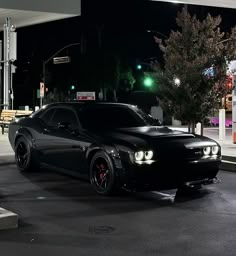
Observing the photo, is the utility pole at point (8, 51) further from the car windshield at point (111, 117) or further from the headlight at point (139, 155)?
the headlight at point (139, 155)

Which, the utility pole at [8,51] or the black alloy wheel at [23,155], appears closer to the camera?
the black alloy wheel at [23,155]

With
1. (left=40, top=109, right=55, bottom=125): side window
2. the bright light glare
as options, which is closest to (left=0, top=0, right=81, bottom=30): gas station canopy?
(left=40, top=109, right=55, bottom=125): side window

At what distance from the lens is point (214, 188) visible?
9625 mm

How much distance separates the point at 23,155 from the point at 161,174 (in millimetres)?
4102

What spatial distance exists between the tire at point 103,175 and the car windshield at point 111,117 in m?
0.84

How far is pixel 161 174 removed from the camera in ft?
27.4

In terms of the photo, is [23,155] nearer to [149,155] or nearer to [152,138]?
[152,138]

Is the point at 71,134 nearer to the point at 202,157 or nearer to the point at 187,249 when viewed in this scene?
the point at 202,157

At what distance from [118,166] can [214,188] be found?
7.03 ft

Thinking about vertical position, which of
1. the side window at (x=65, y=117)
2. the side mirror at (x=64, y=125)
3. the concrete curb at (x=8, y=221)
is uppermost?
the side window at (x=65, y=117)

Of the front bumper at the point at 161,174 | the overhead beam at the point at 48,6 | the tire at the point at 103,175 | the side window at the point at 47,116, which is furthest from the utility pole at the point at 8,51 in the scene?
the front bumper at the point at 161,174

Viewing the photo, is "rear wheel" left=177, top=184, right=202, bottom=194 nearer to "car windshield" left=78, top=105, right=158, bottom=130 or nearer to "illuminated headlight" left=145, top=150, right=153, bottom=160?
"illuminated headlight" left=145, top=150, right=153, bottom=160

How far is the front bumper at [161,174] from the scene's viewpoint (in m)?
8.27

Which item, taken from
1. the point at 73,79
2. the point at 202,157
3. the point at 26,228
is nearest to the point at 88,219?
the point at 26,228
